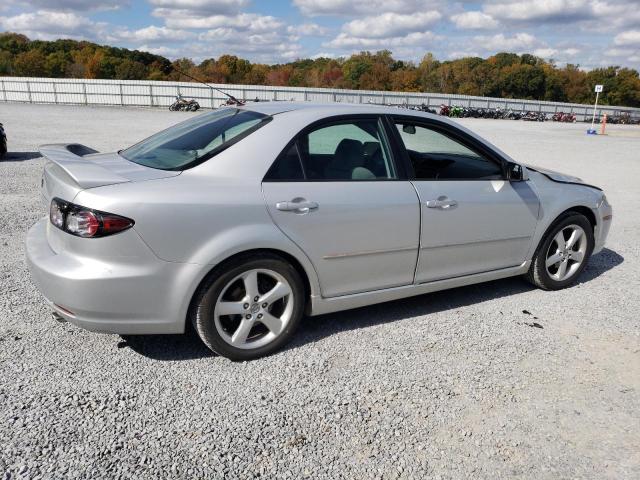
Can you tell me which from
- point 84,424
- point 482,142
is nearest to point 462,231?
point 482,142

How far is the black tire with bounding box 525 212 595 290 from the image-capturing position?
15.3 ft

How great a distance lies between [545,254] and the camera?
4684mm

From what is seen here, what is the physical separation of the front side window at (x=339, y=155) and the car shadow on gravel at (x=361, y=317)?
44.2 inches

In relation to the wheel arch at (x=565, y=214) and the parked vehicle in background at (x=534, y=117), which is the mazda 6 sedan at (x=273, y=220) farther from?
the parked vehicle in background at (x=534, y=117)

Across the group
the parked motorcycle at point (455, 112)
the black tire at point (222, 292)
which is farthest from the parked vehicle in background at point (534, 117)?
the black tire at point (222, 292)

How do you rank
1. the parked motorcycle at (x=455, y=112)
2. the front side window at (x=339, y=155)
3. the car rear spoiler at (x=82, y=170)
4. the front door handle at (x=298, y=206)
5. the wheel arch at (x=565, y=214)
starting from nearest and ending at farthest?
the car rear spoiler at (x=82, y=170) → the front door handle at (x=298, y=206) → the front side window at (x=339, y=155) → the wheel arch at (x=565, y=214) → the parked motorcycle at (x=455, y=112)

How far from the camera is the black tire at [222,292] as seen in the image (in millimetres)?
3158

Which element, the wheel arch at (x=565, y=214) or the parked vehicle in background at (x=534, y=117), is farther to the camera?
the parked vehicle in background at (x=534, y=117)

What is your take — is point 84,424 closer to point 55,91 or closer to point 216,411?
point 216,411

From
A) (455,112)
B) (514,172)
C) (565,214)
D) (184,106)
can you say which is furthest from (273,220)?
(455,112)

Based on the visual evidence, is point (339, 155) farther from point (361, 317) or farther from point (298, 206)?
point (361, 317)

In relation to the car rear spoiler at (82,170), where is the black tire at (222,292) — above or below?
below

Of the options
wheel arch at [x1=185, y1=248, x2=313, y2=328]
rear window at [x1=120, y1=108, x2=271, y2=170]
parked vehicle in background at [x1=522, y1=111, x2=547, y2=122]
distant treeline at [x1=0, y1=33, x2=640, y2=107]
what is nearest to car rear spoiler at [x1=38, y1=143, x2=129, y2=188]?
rear window at [x1=120, y1=108, x2=271, y2=170]

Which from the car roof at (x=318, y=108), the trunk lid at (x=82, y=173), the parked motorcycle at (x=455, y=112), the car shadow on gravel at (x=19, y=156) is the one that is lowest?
the car shadow on gravel at (x=19, y=156)
